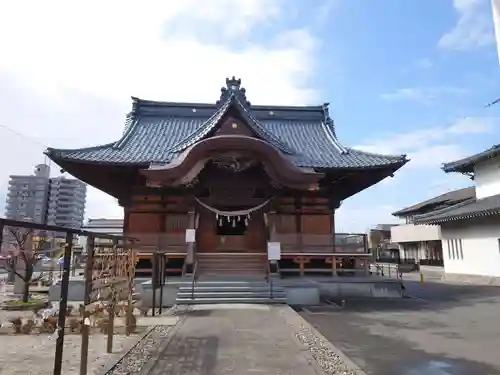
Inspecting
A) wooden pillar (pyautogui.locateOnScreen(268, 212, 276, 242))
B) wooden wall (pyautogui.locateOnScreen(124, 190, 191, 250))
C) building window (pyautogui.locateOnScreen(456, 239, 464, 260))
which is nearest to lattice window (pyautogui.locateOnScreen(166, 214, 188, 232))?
wooden wall (pyautogui.locateOnScreen(124, 190, 191, 250))

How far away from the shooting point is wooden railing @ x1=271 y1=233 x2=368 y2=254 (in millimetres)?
15969

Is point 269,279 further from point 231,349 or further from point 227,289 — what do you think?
point 231,349

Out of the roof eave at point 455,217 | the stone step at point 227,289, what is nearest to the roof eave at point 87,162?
the stone step at point 227,289

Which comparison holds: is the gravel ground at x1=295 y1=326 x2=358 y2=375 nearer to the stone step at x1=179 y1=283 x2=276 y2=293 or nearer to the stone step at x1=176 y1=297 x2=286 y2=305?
the stone step at x1=176 y1=297 x2=286 y2=305

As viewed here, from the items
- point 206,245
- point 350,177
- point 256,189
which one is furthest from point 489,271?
point 206,245

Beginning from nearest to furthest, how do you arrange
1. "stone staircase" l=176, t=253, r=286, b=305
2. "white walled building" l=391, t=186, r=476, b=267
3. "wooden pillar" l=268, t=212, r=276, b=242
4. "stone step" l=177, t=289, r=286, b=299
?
"stone staircase" l=176, t=253, r=286, b=305 → "stone step" l=177, t=289, r=286, b=299 → "wooden pillar" l=268, t=212, r=276, b=242 → "white walled building" l=391, t=186, r=476, b=267

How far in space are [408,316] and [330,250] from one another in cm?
521

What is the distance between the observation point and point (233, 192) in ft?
56.6

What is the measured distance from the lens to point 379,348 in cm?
747

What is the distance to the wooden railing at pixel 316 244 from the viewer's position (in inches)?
629

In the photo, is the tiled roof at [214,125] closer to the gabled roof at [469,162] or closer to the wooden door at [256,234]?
the wooden door at [256,234]

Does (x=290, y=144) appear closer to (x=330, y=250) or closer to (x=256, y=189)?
(x=256, y=189)

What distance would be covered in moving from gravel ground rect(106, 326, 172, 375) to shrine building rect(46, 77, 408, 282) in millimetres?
6298

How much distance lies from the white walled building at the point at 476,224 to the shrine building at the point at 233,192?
8.65m
